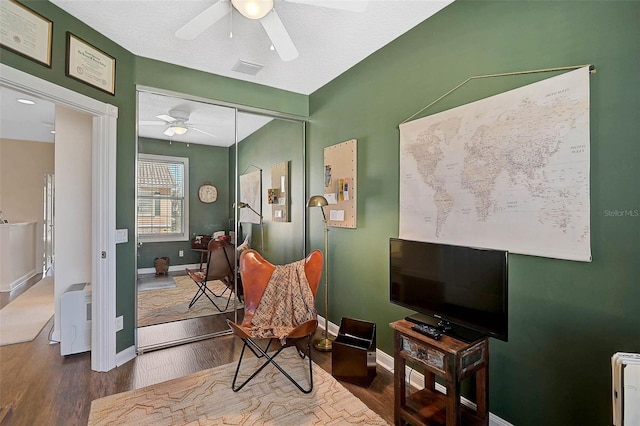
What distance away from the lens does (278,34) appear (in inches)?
78.3

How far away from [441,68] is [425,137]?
0.50 meters

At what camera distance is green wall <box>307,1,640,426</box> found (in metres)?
1.33

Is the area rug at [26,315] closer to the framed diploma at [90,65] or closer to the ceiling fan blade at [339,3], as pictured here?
the framed diploma at [90,65]

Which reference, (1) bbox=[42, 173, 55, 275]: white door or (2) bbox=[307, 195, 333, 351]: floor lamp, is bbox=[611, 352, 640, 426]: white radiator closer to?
(2) bbox=[307, 195, 333, 351]: floor lamp

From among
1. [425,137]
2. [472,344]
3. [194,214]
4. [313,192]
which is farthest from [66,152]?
[472,344]

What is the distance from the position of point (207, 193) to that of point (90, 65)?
4.86ft

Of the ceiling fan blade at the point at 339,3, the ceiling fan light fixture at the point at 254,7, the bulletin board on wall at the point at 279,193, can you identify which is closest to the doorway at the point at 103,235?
the ceiling fan light fixture at the point at 254,7

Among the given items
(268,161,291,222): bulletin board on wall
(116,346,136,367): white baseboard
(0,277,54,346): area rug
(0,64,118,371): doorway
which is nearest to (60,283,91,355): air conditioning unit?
(0,64,118,371): doorway

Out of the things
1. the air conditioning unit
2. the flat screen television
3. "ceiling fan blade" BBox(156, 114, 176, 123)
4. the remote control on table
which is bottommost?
the air conditioning unit

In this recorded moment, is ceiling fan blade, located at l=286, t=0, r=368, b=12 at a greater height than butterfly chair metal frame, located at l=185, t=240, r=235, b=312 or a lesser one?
greater

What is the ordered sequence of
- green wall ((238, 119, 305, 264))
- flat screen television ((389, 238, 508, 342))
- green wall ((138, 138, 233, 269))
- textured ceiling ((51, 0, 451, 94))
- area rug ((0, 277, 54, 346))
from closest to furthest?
flat screen television ((389, 238, 508, 342)) < textured ceiling ((51, 0, 451, 94)) < area rug ((0, 277, 54, 346)) < green wall ((138, 138, 233, 269)) < green wall ((238, 119, 305, 264))

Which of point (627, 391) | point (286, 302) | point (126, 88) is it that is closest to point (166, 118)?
point (126, 88)

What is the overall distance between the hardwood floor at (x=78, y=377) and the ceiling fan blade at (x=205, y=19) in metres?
2.63

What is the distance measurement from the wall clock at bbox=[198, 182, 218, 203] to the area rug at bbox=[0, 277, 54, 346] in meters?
2.22
